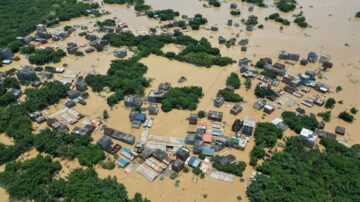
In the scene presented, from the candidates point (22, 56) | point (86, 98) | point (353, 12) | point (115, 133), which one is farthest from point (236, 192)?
point (353, 12)

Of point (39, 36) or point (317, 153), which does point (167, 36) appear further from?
point (317, 153)

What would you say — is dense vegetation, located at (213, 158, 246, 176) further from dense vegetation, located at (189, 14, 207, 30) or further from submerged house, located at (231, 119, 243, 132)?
dense vegetation, located at (189, 14, 207, 30)

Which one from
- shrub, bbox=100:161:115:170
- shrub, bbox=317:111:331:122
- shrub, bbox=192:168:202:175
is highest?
shrub, bbox=317:111:331:122

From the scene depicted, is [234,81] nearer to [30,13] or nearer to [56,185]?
Result: [56,185]

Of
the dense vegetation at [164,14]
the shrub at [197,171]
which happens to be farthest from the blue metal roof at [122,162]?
the dense vegetation at [164,14]

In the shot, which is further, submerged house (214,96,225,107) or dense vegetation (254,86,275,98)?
dense vegetation (254,86,275,98)

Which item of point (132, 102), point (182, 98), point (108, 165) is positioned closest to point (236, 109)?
point (182, 98)

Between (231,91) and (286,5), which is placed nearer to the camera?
(231,91)

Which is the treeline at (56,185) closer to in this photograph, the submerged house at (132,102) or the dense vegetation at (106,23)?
the submerged house at (132,102)

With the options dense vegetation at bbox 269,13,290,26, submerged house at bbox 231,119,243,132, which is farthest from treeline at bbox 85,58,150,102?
dense vegetation at bbox 269,13,290,26
